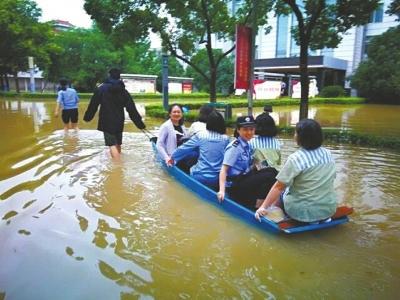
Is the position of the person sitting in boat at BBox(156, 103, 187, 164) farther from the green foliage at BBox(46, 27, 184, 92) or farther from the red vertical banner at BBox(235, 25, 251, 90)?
the green foliage at BBox(46, 27, 184, 92)

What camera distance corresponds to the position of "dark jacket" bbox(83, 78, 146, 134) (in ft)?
23.1

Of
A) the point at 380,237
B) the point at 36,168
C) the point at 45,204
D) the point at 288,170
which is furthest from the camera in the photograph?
the point at 36,168

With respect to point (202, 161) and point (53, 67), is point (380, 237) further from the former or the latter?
point (53, 67)

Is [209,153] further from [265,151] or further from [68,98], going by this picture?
[68,98]

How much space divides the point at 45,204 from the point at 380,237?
433 cm

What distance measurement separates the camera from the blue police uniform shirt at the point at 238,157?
458 cm

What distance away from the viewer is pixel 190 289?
320cm

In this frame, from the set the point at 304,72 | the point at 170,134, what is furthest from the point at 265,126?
the point at 304,72

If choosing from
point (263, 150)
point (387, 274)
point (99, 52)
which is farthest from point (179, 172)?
point (99, 52)

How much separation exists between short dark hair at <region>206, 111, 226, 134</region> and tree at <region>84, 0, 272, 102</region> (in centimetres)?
1012

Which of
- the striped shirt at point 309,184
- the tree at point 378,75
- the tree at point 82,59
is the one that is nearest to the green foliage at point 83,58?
the tree at point 82,59

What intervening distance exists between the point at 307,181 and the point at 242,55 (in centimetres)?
785

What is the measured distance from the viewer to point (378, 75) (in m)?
31.6

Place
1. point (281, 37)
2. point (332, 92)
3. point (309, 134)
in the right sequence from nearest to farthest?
point (309, 134), point (332, 92), point (281, 37)
